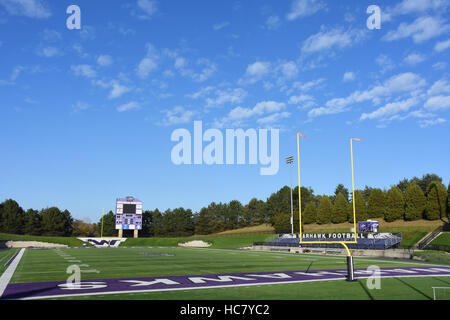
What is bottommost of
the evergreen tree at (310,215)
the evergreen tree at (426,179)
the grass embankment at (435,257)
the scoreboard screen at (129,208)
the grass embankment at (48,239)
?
the grass embankment at (48,239)

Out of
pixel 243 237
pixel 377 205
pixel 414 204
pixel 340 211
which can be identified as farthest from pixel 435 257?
pixel 340 211

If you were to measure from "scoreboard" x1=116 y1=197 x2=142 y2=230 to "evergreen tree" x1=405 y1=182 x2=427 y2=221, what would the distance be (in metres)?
49.9

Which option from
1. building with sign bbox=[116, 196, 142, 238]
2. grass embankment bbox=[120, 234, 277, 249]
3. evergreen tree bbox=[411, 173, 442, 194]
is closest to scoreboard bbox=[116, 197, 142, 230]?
building with sign bbox=[116, 196, 142, 238]

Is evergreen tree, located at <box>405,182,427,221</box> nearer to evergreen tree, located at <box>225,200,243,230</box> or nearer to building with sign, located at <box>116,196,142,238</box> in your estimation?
building with sign, located at <box>116,196,142,238</box>

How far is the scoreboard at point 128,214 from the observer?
76312 millimetres

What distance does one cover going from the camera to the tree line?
60281 millimetres

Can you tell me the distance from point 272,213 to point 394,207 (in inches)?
1990

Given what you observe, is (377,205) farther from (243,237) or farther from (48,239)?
(48,239)

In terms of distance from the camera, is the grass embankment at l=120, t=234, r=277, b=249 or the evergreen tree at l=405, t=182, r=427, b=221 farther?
the grass embankment at l=120, t=234, r=277, b=249

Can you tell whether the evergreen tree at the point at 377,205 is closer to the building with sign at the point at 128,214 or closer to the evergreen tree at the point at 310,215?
the evergreen tree at the point at 310,215

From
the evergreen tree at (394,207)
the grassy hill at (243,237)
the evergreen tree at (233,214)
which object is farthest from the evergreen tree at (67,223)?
the evergreen tree at (394,207)

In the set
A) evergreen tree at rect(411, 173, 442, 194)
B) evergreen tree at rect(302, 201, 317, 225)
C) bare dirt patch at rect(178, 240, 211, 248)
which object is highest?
evergreen tree at rect(411, 173, 442, 194)

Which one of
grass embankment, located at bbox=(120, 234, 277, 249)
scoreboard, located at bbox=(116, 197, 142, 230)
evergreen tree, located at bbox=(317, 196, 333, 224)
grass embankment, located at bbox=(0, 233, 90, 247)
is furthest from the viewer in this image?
scoreboard, located at bbox=(116, 197, 142, 230)
